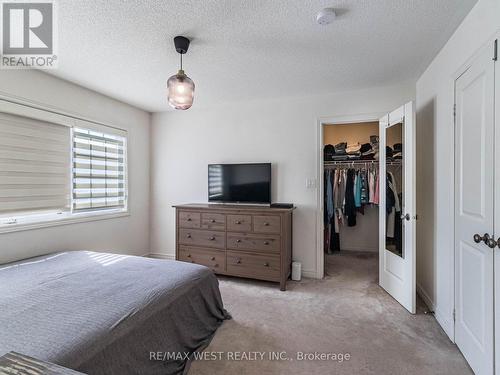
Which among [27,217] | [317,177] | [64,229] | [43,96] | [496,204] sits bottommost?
[64,229]

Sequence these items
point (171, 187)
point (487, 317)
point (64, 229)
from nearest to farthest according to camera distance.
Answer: point (487, 317) → point (64, 229) → point (171, 187)

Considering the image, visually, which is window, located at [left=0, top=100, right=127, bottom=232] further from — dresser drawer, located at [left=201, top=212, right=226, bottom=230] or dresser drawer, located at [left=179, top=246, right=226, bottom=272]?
dresser drawer, located at [left=201, top=212, right=226, bottom=230]

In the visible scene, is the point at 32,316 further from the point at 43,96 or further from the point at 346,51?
the point at 346,51

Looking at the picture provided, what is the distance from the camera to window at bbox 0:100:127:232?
2.32 m

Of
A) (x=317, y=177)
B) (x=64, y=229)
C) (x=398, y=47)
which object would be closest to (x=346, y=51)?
(x=398, y=47)

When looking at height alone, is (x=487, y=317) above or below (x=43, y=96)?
below

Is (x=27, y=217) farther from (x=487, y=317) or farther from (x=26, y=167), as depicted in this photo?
Result: (x=487, y=317)

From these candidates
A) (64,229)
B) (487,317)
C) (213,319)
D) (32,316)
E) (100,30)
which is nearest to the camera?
(32,316)

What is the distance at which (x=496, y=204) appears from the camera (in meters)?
1.37

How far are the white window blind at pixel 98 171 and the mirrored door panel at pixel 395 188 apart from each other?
3.51 meters

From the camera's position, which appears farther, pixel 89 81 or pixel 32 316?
pixel 89 81

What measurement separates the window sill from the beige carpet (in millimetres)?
1780

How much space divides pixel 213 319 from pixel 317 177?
6.76 ft

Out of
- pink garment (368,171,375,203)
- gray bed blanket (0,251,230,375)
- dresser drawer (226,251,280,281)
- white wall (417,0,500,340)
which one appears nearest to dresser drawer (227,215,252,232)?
dresser drawer (226,251,280,281)
